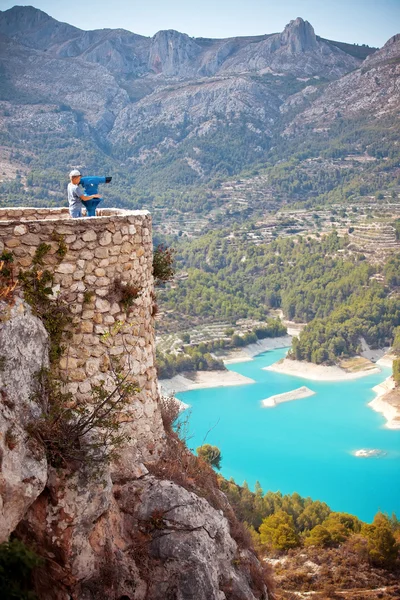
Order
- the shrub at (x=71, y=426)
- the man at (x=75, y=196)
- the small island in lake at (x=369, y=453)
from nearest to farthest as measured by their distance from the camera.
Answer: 1. the shrub at (x=71, y=426)
2. the man at (x=75, y=196)
3. the small island in lake at (x=369, y=453)

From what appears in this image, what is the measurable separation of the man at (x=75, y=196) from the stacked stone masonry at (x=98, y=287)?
64 cm

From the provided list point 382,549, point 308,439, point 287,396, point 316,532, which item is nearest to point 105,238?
point 382,549

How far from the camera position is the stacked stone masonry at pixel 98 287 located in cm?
457

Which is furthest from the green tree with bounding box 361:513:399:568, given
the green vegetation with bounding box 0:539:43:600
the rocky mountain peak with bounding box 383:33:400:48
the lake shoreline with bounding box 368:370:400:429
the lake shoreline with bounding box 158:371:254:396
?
the rocky mountain peak with bounding box 383:33:400:48

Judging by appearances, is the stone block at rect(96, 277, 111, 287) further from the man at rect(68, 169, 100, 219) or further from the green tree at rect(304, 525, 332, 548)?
the green tree at rect(304, 525, 332, 548)

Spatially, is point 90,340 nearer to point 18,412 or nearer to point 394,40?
point 18,412

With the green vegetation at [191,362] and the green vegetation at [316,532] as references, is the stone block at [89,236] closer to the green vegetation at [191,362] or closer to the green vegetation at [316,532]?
the green vegetation at [316,532]

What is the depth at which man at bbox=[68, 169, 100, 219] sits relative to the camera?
568 centimetres

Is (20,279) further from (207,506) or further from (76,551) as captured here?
(207,506)

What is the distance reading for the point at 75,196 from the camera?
18.8ft

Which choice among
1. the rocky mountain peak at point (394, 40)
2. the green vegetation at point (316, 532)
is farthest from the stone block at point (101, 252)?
the rocky mountain peak at point (394, 40)

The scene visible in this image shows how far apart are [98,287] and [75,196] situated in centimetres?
125

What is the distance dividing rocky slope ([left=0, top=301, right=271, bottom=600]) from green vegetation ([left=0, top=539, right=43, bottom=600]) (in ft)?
0.96

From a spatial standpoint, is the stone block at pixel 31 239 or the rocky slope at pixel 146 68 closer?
the stone block at pixel 31 239
